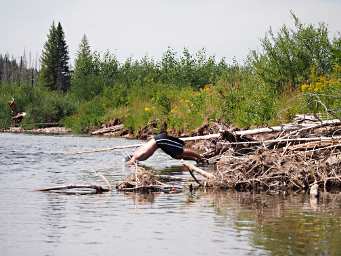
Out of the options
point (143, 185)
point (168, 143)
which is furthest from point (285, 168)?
point (143, 185)

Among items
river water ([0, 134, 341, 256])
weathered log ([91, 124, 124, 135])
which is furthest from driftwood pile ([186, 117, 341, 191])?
weathered log ([91, 124, 124, 135])

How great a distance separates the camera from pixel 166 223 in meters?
11.4

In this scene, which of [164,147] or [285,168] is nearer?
[285,168]

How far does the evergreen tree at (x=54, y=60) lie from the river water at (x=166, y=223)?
329 feet

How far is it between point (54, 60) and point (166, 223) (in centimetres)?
10758

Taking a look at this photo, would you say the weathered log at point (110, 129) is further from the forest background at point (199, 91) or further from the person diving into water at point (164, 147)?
the person diving into water at point (164, 147)

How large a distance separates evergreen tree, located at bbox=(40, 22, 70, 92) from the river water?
10039cm

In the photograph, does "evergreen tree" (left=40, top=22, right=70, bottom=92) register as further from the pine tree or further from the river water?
the river water

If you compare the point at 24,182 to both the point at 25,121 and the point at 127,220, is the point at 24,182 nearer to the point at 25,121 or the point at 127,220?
the point at 127,220

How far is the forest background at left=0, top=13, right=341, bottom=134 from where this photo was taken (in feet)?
87.2

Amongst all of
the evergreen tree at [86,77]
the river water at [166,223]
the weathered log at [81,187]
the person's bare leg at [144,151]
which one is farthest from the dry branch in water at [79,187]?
the evergreen tree at [86,77]

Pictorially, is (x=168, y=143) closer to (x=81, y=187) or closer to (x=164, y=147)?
(x=164, y=147)

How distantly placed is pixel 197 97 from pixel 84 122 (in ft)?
79.5

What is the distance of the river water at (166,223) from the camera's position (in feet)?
30.7
